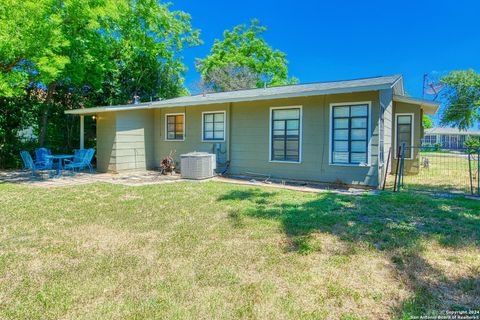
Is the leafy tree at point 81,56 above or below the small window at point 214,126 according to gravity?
above

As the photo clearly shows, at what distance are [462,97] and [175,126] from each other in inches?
1322

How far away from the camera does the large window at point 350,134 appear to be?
7598mm

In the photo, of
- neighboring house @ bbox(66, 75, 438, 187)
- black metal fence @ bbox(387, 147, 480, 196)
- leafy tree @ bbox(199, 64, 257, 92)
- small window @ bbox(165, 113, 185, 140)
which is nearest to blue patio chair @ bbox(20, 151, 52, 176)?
neighboring house @ bbox(66, 75, 438, 187)

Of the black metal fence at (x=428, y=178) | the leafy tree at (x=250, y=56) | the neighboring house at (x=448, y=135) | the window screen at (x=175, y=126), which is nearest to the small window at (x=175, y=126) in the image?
the window screen at (x=175, y=126)

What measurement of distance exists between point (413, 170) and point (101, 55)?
13.1 meters

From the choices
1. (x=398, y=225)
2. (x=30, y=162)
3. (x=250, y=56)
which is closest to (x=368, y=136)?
(x=398, y=225)

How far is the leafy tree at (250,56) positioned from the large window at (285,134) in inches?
729

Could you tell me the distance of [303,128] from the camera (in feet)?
27.6

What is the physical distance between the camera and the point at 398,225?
4277 mm

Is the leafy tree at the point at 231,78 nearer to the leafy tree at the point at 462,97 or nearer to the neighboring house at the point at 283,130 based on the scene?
the neighboring house at the point at 283,130

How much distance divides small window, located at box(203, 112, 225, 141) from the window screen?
105cm

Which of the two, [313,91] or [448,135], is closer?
[313,91]

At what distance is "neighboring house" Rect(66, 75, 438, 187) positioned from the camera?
300 inches

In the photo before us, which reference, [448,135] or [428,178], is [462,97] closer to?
[448,135]
